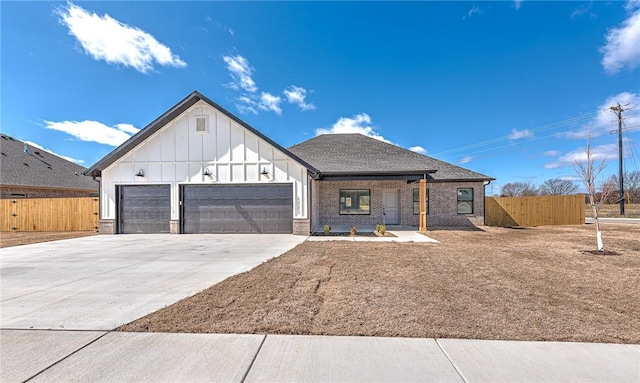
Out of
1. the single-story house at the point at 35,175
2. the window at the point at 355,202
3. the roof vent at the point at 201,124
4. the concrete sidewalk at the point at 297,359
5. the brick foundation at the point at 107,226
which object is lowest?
the concrete sidewalk at the point at 297,359

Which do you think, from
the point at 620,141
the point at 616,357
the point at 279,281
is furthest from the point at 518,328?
the point at 620,141

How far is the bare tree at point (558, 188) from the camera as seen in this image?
45719mm

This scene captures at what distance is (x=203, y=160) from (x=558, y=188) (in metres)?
56.0

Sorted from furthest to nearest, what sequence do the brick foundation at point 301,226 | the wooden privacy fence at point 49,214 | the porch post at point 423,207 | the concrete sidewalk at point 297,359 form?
the wooden privacy fence at point 49,214 < the porch post at point 423,207 < the brick foundation at point 301,226 < the concrete sidewalk at point 297,359

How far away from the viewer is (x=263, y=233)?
13016mm

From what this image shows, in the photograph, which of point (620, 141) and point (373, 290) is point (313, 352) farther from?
point (620, 141)

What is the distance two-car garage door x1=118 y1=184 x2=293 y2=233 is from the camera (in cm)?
1308

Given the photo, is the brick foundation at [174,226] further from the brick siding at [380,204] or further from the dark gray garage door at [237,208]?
the brick siding at [380,204]

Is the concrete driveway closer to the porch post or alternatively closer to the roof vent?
the roof vent

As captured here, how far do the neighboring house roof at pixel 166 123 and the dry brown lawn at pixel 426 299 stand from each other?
21.0ft

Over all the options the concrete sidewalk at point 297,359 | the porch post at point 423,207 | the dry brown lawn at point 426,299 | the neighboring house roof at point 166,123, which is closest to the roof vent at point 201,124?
the neighboring house roof at point 166,123

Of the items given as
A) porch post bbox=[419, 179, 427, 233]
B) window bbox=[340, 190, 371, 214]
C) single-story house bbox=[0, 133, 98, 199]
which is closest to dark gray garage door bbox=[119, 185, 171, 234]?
single-story house bbox=[0, 133, 98, 199]

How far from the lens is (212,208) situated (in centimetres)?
1334

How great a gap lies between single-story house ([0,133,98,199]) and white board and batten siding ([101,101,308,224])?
4707mm
